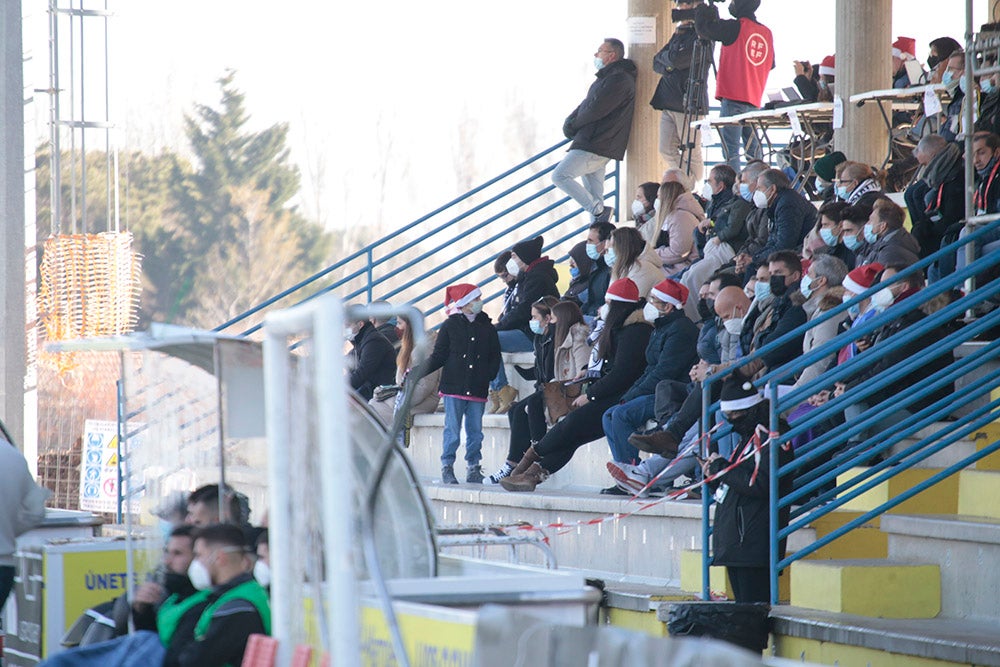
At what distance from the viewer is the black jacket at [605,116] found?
50.6 feet

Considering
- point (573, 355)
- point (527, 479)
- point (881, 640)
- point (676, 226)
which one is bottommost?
point (881, 640)

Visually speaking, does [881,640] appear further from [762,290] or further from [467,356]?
[467,356]

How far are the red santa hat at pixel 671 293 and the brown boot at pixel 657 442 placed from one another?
120 centimetres

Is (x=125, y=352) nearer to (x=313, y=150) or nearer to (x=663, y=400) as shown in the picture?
(x=663, y=400)

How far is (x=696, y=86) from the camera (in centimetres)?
1503

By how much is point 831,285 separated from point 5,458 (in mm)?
5367

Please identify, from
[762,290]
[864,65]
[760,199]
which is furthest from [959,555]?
[864,65]

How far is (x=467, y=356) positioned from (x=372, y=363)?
61.8 inches

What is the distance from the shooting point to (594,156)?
51.0ft

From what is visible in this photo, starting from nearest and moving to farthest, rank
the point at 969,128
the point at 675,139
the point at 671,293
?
the point at 969,128 → the point at 671,293 → the point at 675,139

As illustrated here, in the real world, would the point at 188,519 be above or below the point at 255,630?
above

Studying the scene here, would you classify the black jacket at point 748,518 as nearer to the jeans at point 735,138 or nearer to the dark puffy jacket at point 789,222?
the dark puffy jacket at point 789,222

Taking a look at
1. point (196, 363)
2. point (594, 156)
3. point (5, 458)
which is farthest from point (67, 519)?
point (594, 156)

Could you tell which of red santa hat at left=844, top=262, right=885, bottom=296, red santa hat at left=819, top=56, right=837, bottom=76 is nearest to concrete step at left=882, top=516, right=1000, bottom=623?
red santa hat at left=844, top=262, right=885, bottom=296
